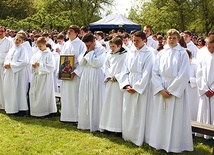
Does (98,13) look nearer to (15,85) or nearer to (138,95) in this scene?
(15,85)

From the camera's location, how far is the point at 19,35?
29.7 ft

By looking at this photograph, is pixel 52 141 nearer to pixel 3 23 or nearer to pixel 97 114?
pixel 97 114

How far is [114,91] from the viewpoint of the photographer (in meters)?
7.06

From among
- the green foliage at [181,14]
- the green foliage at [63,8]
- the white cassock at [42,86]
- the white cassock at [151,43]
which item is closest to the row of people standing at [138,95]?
the white cassock at [42,86]

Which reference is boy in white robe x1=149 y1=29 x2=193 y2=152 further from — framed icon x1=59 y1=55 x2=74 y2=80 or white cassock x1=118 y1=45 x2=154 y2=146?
framed icon x1=59 y1=55 x2=74 y2=80

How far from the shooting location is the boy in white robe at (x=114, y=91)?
696 centimetres

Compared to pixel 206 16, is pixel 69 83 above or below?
below

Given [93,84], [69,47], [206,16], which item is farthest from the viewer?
[206,16]

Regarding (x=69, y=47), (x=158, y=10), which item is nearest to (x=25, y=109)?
(x=69, y=47)

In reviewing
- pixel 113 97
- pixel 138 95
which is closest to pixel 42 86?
pixel 113 97

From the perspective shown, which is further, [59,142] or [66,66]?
[66,66]

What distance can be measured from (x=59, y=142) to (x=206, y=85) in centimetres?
339

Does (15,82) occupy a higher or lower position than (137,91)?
lower

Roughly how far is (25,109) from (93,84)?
8.75 feet
